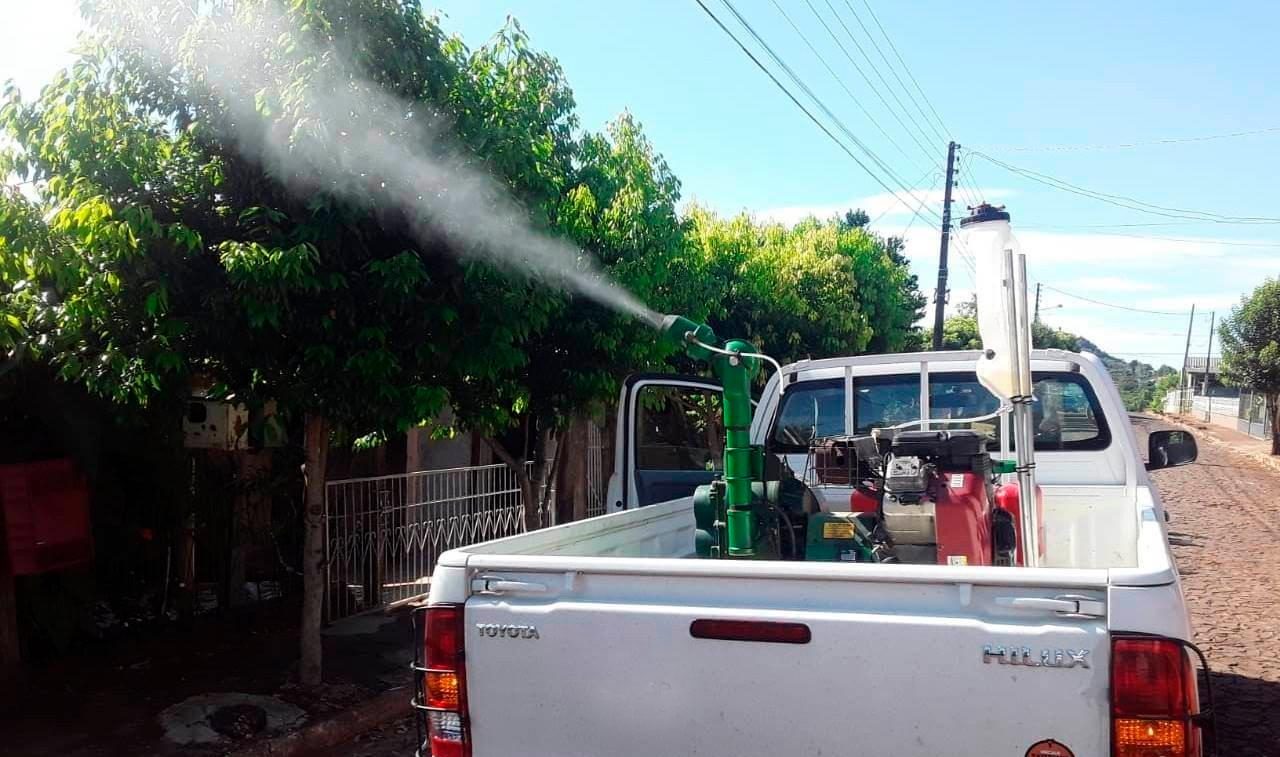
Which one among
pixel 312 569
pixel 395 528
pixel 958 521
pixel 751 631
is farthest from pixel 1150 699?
pixel 395 528

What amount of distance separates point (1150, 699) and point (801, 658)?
762 mm

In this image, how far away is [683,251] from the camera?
9844 mm

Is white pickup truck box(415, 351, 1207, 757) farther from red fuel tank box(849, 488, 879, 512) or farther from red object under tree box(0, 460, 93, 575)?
red object under tree box(0, 460, 93, 575)

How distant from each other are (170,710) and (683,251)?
19.7 feet

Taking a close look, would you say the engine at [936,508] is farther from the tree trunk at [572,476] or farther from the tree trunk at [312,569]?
the tree trunk at [572,476]

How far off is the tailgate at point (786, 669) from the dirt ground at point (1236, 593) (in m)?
3.52

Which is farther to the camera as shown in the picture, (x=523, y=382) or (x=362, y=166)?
(x=523, y=382)

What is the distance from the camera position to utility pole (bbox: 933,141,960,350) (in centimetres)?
2422

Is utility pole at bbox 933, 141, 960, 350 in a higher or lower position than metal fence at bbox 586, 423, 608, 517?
higher

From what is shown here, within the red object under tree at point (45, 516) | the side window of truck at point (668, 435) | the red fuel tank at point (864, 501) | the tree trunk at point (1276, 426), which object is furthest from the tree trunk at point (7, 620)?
the tree trunk at point (1276, 426)

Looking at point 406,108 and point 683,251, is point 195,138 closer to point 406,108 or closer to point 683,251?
point 406,108

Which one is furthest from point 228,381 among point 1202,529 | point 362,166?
point 1202,529

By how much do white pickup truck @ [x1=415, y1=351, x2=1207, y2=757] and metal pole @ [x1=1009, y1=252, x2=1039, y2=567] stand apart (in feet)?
1.12

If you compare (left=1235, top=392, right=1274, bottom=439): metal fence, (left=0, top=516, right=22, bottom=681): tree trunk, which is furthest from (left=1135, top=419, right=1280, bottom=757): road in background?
(left=1235, top=392, right=1274, bottom=439): metal fence
